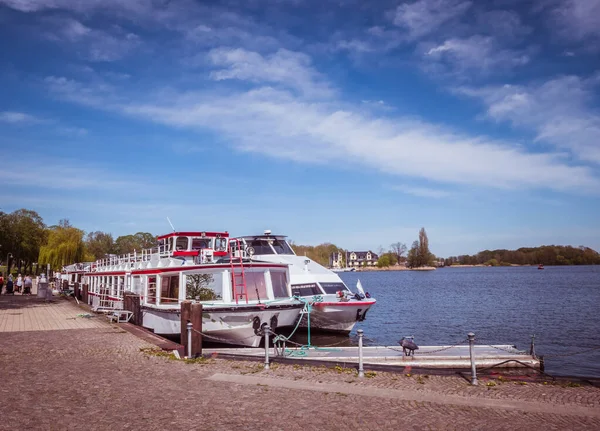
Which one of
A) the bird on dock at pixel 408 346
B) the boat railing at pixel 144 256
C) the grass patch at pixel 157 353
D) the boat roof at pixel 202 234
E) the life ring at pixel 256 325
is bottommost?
the bird on dock at pixel 408 346

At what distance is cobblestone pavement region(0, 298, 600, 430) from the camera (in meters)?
8.41

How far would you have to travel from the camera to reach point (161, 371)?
12.5 meters


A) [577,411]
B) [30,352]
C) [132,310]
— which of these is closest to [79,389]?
[30,352]

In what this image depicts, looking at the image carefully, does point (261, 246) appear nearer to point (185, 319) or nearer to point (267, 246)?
point (267, 246)

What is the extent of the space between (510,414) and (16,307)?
3166 cm

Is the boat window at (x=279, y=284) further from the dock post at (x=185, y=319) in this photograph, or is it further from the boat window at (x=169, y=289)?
the dock post at (x=185, y=319)

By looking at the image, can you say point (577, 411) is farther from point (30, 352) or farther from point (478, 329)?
point (478, 329)

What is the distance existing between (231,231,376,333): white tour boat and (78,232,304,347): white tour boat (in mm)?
1855

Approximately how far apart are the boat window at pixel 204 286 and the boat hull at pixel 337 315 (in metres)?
7.07

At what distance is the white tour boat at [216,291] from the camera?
61.0ft

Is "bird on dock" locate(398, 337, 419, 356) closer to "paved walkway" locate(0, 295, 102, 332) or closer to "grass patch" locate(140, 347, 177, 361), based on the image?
"grass patch" locate(140, 347, 177, 361)

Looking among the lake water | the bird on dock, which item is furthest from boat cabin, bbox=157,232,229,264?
the bird on dock

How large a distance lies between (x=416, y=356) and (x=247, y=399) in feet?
26.7

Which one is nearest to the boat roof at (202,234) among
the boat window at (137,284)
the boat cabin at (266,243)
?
the boat window at (137,284)
